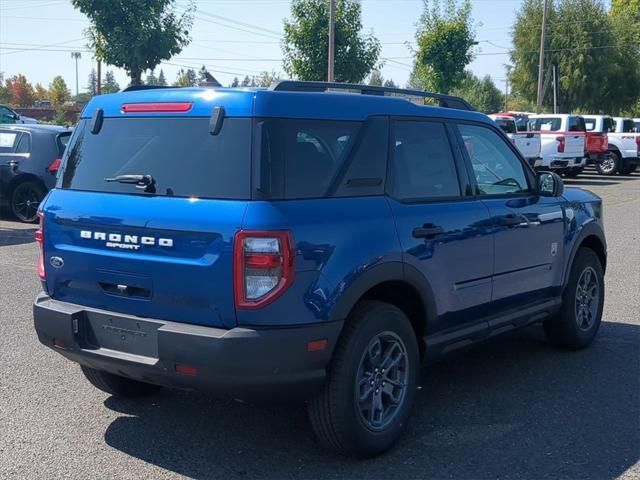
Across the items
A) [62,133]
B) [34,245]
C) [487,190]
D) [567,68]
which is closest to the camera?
[487,190]

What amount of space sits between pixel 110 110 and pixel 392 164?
1595 mm

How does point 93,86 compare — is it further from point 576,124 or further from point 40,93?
point 576,124

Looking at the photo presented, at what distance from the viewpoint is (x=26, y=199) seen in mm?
13188

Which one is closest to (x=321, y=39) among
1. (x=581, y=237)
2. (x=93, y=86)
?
(x=581, y=237)

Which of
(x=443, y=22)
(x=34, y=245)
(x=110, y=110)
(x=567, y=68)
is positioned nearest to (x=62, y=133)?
(x=34, y=245)

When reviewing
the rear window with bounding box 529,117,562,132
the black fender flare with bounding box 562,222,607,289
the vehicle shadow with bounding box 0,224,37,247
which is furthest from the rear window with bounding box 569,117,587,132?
the black fender flare with bounding box 562,222,607,289

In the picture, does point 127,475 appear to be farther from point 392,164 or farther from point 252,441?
point 392,164

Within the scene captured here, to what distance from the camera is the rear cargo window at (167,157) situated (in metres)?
3.76

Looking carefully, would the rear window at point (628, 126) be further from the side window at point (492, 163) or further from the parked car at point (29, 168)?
the side window at point (492, 163)

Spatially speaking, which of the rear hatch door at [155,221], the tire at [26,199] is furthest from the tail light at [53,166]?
the rear hatch door at [155,221]

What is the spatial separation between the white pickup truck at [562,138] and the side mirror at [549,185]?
718 inches

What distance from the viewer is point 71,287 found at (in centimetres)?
418

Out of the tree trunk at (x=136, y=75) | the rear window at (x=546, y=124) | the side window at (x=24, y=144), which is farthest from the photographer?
the tree trunk at (x=136, y=75)

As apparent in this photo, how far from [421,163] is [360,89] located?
570 mm
